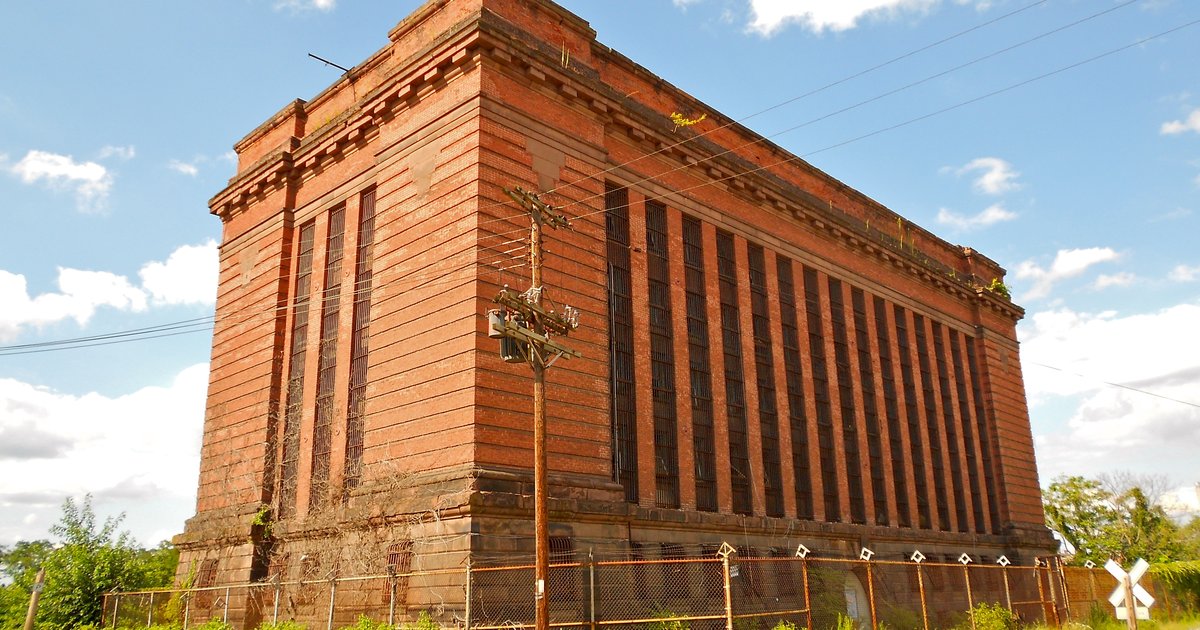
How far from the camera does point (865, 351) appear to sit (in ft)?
120

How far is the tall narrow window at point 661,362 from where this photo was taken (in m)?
25.3

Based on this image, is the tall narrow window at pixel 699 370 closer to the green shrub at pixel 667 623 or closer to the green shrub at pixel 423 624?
the green shrub at pixel 667 623

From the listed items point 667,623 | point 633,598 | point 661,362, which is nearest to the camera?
point 667,623

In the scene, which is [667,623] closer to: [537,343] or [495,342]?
[495,342]

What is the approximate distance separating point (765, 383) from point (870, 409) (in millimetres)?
7637

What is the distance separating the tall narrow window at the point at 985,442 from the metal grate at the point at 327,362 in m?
31.8

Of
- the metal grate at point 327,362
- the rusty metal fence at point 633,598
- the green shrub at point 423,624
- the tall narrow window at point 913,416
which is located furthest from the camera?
the tall narrow window at point 913,416

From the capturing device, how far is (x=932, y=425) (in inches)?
1571

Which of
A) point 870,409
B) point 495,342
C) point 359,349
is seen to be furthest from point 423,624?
point 870,409

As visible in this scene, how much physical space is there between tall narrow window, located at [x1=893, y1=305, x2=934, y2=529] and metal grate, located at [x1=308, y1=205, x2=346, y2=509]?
2432 cm

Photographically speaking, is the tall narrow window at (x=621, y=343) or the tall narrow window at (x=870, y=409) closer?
the tall narrow window at (x=621, y=343)

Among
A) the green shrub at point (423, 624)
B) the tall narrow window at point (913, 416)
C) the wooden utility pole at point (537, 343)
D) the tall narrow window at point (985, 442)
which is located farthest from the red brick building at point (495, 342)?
the tall narrow window at point (985, 442)

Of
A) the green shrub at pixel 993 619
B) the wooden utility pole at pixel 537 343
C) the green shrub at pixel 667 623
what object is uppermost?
the wooden utility pole at pixel 537 343

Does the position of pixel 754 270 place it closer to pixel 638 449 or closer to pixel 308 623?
pixel 638 449
